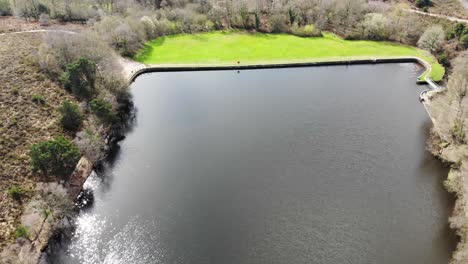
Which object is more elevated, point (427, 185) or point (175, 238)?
point (427, 185)

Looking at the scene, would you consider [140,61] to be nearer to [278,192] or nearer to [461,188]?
[278,192]

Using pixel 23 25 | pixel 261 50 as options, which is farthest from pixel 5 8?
pixel 261 50

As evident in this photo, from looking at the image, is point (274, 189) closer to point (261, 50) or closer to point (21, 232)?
point (21, 232)

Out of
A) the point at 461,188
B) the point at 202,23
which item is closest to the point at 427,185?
the point at 461,188

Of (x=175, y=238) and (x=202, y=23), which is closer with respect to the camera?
(x=175, y=238)

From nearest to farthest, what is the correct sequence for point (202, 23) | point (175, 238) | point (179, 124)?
point (175, 238), point (179, 124), point (202, 23)

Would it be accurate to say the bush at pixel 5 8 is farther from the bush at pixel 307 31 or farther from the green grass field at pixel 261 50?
the bush at pixel 307 31
